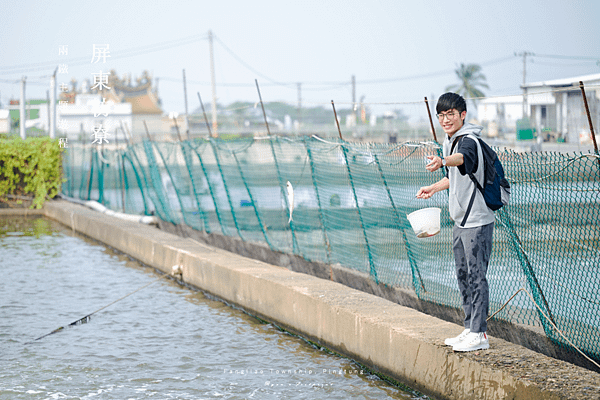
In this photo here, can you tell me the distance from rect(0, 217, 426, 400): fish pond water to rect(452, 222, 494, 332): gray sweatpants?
933mm

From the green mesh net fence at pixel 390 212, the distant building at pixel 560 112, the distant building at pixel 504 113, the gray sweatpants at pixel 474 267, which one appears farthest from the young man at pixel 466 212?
the distant building at pixel 504 113

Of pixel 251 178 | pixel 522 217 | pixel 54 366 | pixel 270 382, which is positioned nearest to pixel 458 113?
pixel 522 217

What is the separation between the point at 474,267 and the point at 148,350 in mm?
3548

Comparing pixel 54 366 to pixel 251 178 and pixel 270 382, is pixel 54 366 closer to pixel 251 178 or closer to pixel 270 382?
pixel 270 382

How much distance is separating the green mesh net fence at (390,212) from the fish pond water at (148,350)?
1.26 metres

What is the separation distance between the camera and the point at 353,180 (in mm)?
8469

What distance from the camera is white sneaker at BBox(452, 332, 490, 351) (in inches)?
206

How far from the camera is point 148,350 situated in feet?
23.5

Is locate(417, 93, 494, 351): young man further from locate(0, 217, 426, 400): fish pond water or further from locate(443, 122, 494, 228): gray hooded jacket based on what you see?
locate(0, 217, 426, 400): fish pond water

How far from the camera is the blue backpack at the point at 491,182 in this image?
480 centimetres

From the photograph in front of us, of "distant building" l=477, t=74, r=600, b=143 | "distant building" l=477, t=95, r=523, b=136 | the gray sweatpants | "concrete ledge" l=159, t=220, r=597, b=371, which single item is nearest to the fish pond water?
the gray sweatpants

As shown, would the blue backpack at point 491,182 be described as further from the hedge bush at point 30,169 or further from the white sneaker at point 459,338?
the hedge bush at point 30,169

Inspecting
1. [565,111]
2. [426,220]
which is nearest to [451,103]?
[426,220]

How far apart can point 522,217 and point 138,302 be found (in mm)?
5498
